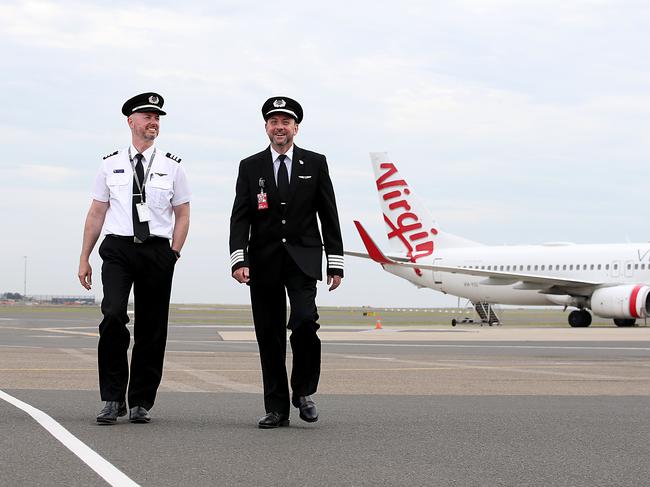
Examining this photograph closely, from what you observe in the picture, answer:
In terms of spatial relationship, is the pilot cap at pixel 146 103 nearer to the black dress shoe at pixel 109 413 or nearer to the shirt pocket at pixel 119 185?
the shirt pocket at pixel 119 185

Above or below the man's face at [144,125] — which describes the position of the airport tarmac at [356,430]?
below

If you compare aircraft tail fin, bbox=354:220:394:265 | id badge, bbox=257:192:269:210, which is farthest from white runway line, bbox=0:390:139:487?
aircraft tail fin, bbox=354:220:394:265

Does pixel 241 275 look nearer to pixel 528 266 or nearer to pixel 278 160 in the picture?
pixel 278 160

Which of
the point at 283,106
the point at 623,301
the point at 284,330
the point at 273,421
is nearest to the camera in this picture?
the point at 273,421

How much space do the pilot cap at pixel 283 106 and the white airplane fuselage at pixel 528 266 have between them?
30433 mm

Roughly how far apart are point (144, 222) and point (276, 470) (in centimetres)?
250

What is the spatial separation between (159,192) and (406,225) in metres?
38.2

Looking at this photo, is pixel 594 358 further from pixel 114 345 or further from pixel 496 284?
pixel 496 284

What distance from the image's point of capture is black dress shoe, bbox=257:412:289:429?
20.9 ft

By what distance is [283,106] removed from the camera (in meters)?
6.71

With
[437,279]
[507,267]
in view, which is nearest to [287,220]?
[507,267]

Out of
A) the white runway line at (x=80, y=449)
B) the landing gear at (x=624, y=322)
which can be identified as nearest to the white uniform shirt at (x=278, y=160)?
the white runway line at (x=80, y=449)

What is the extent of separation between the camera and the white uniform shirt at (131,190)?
683cm

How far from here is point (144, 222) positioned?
679 centimetres
